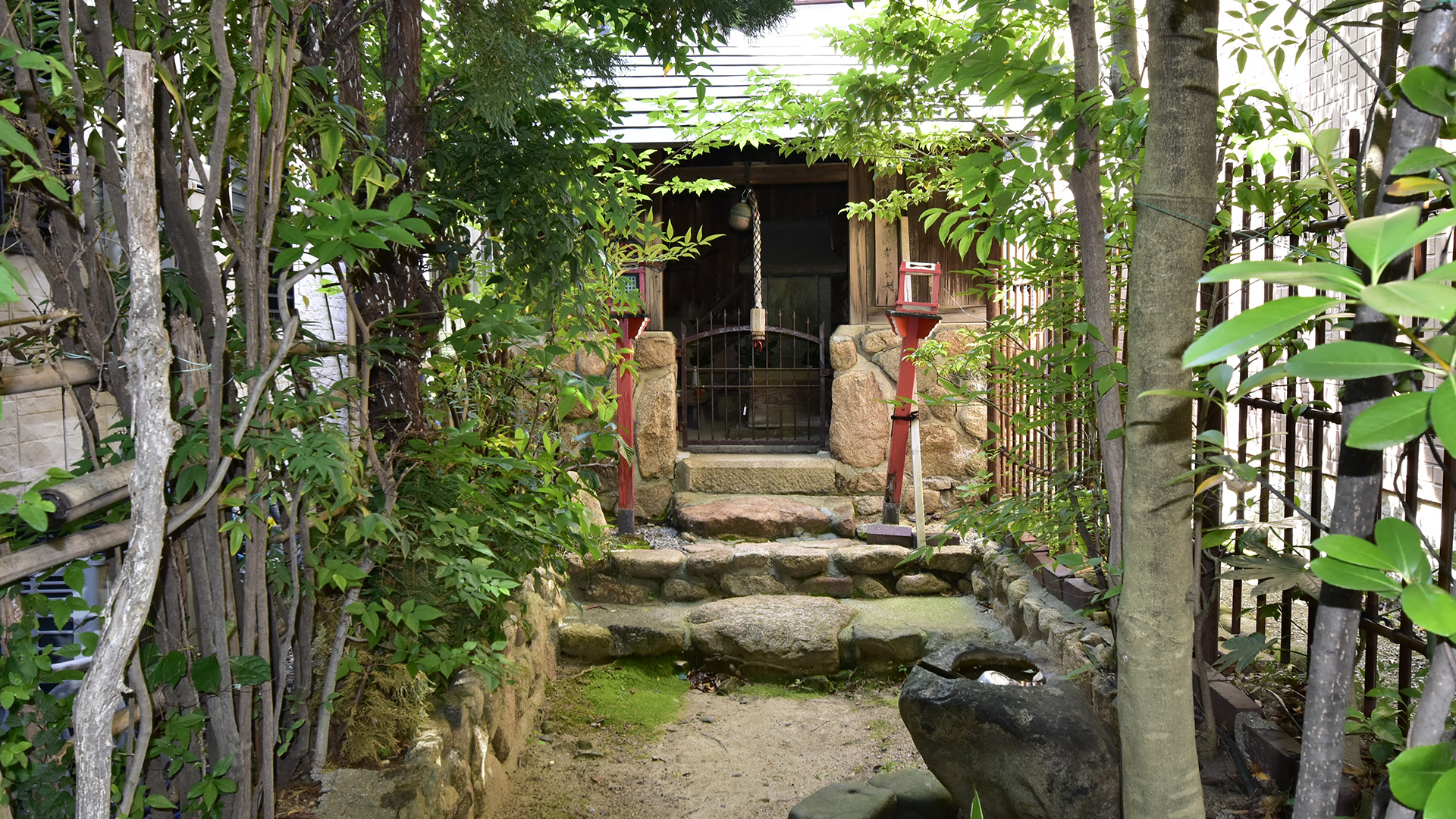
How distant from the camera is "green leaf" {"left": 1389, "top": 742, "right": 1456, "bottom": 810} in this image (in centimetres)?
62

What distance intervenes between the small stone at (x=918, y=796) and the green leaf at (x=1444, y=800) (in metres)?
2.57

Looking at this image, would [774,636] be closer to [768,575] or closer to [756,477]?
[768,575]

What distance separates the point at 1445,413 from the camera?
0.48 metres

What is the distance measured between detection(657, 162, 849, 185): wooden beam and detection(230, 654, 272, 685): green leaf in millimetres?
5714

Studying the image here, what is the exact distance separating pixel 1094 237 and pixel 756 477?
426 cm

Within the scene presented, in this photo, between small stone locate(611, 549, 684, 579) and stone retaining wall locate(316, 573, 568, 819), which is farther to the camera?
small stone locate(611, 549, 684, 579)

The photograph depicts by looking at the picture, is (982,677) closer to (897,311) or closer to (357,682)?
(357,682)

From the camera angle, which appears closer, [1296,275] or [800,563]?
[1296,275]

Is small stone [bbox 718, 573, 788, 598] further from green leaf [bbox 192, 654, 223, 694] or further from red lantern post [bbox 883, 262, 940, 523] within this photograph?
green leaf [bbox 192, 654, 223, 694]

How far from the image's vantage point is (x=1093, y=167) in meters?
2.09

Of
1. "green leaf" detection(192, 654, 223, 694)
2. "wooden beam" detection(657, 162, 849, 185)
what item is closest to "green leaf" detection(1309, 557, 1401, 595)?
"green leaf" detection(192, 654, 223, 694)

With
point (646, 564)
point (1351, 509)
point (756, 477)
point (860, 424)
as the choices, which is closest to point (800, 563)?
point (646, 564)

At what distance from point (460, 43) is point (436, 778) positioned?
209cm

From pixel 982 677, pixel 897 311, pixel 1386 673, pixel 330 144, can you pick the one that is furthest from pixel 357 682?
pixel 897 311
